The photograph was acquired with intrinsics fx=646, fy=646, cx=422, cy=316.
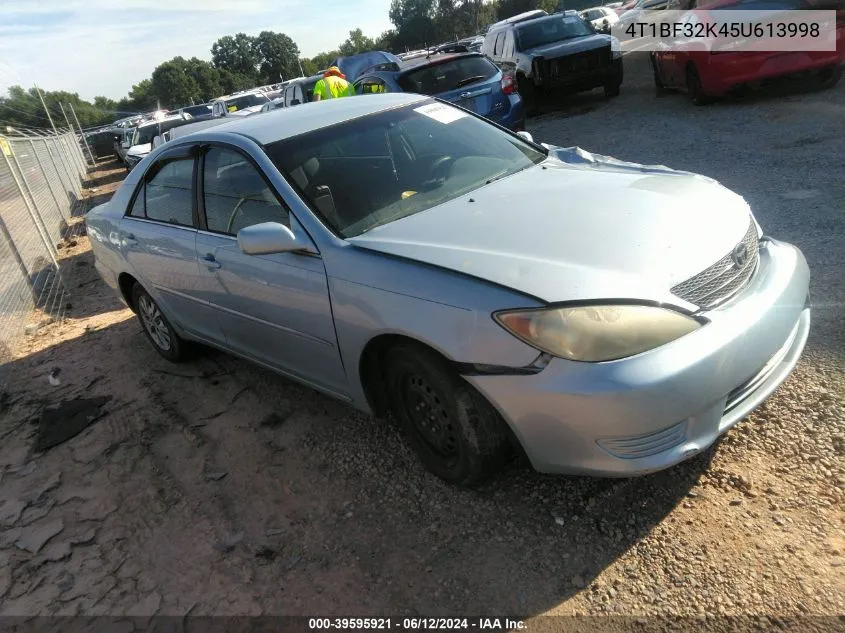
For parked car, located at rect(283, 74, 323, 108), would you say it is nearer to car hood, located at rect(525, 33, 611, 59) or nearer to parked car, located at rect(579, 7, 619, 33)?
car hood, located at rect(525, 33, 611, 59)

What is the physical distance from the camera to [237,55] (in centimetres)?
9700

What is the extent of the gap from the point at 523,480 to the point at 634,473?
688 millimetres

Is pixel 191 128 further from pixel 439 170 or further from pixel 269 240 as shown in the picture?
pixel 269 240

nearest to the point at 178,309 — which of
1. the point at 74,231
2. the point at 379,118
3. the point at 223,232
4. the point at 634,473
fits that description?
the point at 223,232

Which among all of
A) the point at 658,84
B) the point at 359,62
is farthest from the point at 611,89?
the point at 359,62

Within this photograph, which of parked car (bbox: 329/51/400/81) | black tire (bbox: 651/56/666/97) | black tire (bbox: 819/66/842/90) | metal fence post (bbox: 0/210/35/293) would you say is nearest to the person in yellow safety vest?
metal fence post (bbox: 0/210/35/293)

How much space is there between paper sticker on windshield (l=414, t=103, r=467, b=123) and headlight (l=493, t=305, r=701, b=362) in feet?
6.61

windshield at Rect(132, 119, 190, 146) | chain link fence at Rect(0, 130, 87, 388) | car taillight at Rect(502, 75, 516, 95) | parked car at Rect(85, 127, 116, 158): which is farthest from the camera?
parked car at Rect(85, 127, 116, 158)

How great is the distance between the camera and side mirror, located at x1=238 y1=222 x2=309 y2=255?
2961 millimetres

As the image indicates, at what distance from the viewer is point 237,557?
2820 millimetres

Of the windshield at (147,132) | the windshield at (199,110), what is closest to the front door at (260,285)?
the windshield at (147,132)

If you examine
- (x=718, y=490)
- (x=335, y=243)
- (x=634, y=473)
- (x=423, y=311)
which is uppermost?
(x=335, y=243)

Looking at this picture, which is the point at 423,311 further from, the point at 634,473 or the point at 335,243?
the point at 634,473

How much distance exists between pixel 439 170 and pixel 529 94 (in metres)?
10.2
